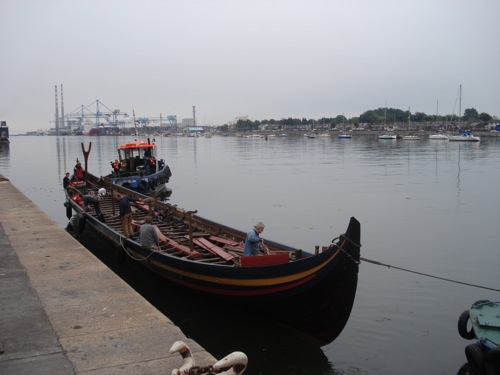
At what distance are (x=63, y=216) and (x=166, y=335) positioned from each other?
911 inches

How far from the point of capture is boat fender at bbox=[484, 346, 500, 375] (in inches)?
323

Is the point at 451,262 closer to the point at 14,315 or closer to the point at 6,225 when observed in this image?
the point at 14,315

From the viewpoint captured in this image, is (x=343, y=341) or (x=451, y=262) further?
(x=451, y=262)

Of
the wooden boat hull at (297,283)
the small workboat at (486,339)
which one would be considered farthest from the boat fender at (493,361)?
the wooden boat hull at (297,283)

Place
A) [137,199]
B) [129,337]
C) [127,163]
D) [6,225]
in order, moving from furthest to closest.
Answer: [127,163] → [137,199] → [6,225] → [129,337]

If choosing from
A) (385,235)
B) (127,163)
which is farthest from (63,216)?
(385,235)

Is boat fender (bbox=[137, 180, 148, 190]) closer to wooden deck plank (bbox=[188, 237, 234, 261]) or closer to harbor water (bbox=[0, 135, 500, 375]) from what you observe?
harbor water (bbox=[0, 135, 500, 375])

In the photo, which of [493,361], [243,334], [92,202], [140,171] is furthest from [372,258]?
[140,171]

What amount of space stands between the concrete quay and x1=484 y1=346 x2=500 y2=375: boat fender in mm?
4685

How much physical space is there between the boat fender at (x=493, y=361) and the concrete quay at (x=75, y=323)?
4.68 metres

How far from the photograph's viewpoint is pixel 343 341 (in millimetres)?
11000

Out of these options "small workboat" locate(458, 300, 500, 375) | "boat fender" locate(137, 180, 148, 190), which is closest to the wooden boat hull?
"small workboat" locate(458, 300, 500, 375)

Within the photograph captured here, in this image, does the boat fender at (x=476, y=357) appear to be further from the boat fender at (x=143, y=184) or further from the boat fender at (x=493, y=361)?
the boat fender at (x=143, y=184)

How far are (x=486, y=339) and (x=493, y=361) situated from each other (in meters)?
0.42
